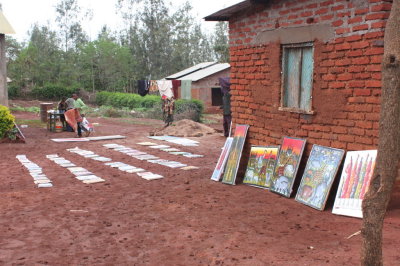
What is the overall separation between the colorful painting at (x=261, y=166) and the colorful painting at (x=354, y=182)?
157 centimetres

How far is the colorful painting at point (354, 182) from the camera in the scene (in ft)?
18.8

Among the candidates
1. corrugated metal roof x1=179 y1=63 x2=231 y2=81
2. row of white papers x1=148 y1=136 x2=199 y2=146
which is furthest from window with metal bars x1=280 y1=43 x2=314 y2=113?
corrugated metal roof x1=179 y1=63 x2=231 y2=81

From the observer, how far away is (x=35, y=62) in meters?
43.5

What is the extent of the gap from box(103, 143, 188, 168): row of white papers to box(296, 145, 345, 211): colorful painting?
4128mm

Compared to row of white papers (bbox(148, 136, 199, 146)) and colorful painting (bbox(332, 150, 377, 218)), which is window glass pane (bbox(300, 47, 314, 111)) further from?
row of white papers (bbox(148, 136, 199, 146))

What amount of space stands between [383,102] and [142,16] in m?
45.8

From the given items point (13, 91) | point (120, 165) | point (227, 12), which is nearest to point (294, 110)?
point (227, 12)

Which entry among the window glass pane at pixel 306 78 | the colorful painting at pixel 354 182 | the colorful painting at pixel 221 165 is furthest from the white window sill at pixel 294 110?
the colorful painting at pixel 221 165

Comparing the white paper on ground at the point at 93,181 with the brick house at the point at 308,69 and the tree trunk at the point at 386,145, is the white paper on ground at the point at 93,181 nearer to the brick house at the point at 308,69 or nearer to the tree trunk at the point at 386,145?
the brick house at the point at 308,69

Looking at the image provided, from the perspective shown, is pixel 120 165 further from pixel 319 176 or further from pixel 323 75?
pixel 323 75

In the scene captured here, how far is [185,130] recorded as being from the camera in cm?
1712

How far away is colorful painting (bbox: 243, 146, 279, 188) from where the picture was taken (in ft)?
24.7

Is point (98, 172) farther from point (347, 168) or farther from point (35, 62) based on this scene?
point (35, 62)

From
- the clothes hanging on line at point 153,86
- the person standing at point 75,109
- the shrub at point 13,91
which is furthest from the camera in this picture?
the shrub at point 13,91
